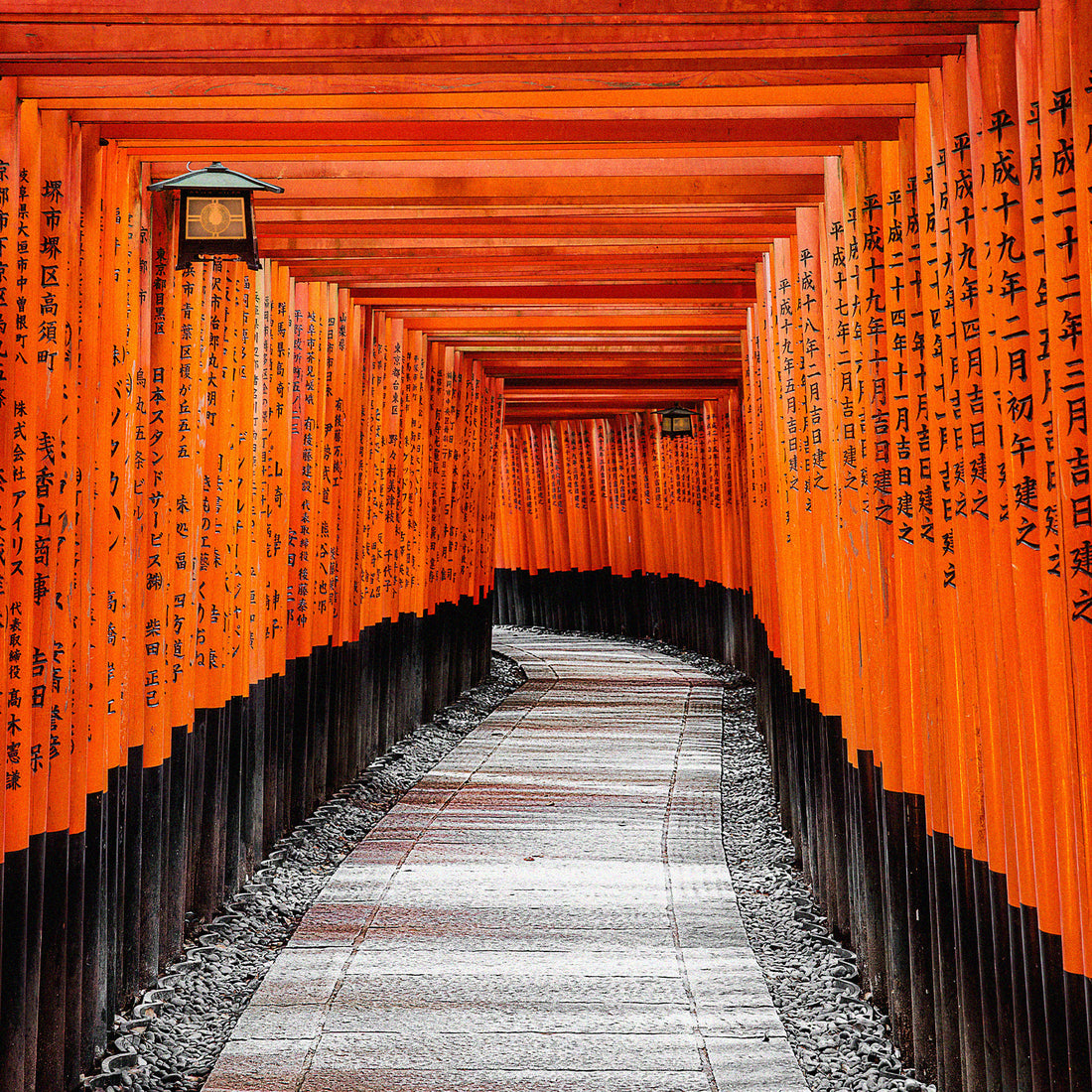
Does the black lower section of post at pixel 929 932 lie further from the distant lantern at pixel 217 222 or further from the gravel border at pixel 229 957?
the distant lantern at pixel 217 222

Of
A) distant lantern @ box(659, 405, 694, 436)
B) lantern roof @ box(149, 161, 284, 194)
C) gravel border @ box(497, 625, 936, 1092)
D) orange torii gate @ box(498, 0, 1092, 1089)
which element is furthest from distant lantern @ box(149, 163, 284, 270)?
distant lantern @ box(659, 405, 694, 436)

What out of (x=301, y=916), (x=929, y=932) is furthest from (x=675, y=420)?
(x=929, y=932)

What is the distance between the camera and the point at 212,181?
446 cm

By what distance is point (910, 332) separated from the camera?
4043 millimetres

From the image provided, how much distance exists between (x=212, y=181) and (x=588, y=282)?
139 inches

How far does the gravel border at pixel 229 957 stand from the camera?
13.6ft

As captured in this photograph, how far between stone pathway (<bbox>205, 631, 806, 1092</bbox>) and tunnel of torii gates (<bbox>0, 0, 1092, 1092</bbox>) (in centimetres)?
56

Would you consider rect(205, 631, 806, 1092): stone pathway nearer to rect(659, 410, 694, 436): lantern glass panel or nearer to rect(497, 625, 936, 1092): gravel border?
rect(497, 625, 936, 1092): gravel border

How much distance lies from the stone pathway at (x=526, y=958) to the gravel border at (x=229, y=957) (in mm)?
143

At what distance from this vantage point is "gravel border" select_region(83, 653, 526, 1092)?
4.15m

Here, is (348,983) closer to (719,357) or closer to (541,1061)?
(541,1061)

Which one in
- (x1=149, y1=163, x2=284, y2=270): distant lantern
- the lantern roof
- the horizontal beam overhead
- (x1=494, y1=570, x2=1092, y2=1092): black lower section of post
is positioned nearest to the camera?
(x1=494, y1=570, x2=1092, y2=1092): black lower section of post

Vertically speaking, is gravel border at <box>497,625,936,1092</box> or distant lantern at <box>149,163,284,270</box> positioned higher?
distant lantern at <box>149,163,284,270</box>

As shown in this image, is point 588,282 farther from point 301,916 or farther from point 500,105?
point 301,916
